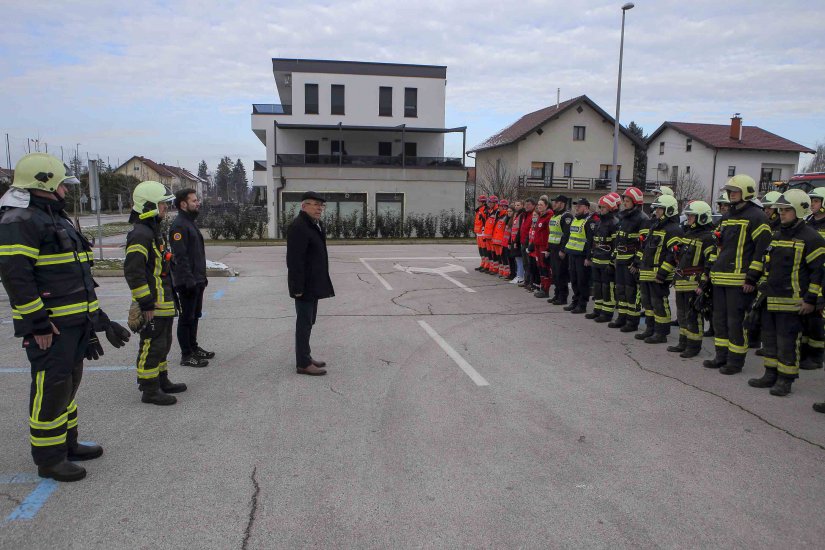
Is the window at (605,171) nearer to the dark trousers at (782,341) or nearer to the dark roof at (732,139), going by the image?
the dark roof at (732,139)

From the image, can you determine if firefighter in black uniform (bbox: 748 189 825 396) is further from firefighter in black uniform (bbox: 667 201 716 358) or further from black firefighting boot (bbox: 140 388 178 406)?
black firefighting boot (bbox: 140 388 178 406)

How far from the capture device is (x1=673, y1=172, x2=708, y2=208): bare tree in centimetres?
4622

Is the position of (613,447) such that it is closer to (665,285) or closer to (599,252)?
(665,285)

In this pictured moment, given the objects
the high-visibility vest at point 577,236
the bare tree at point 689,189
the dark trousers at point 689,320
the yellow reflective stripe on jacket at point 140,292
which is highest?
the bare tree at point 689,189

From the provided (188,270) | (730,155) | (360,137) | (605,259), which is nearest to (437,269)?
(605,259)

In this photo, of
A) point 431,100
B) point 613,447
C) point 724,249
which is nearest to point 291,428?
point 613,447

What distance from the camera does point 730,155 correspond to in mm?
48438

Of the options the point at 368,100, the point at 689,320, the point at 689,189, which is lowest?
the point at 689,320

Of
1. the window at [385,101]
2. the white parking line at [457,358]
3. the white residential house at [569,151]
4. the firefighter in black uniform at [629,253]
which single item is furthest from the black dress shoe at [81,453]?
the white residential house at [569,151]

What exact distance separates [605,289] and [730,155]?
47273 mm

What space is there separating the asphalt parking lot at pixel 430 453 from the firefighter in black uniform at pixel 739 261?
44cm

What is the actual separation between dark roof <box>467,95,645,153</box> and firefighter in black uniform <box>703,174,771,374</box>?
38296mm

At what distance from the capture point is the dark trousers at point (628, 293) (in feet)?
28.4

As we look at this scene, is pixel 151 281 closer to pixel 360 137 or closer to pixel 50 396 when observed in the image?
pixel 50 396
